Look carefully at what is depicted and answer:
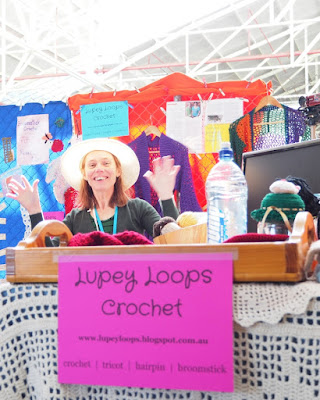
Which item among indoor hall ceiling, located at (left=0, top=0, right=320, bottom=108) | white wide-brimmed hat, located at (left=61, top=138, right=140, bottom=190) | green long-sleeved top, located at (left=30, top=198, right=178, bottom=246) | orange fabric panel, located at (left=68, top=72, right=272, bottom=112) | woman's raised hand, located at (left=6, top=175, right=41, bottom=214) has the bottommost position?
green long-sleeved top, located at (left=30, top=198, right=178, bottom=246)

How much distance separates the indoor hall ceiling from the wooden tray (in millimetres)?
4019

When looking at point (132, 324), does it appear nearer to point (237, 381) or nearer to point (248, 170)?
point (237, 381)

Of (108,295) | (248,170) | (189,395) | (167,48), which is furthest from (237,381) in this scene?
(167,48)

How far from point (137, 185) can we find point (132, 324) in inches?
83.6

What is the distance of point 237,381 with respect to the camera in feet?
1.96

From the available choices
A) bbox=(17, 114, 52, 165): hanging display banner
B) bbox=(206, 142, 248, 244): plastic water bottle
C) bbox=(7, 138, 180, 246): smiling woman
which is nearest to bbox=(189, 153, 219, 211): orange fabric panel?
bbox=(7, 138, 180, 246): smiling woman

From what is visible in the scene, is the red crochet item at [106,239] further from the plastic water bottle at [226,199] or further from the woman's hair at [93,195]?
the woman's hair at [93,195]

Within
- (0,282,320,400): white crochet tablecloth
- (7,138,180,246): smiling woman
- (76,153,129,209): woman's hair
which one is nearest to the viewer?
(0,282,320,400): white crochet tablecloth

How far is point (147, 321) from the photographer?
2.01 feet

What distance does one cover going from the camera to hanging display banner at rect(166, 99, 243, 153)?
270 centimetres

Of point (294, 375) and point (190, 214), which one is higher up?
point (190, 214)

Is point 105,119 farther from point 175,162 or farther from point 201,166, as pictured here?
point 201,166

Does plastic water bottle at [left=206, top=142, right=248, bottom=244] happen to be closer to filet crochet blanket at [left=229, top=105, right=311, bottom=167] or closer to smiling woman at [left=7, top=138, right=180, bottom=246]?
smiling woman at [left=7, top=138, right=180, bottom=246]

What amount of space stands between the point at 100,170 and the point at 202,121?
874 mm
